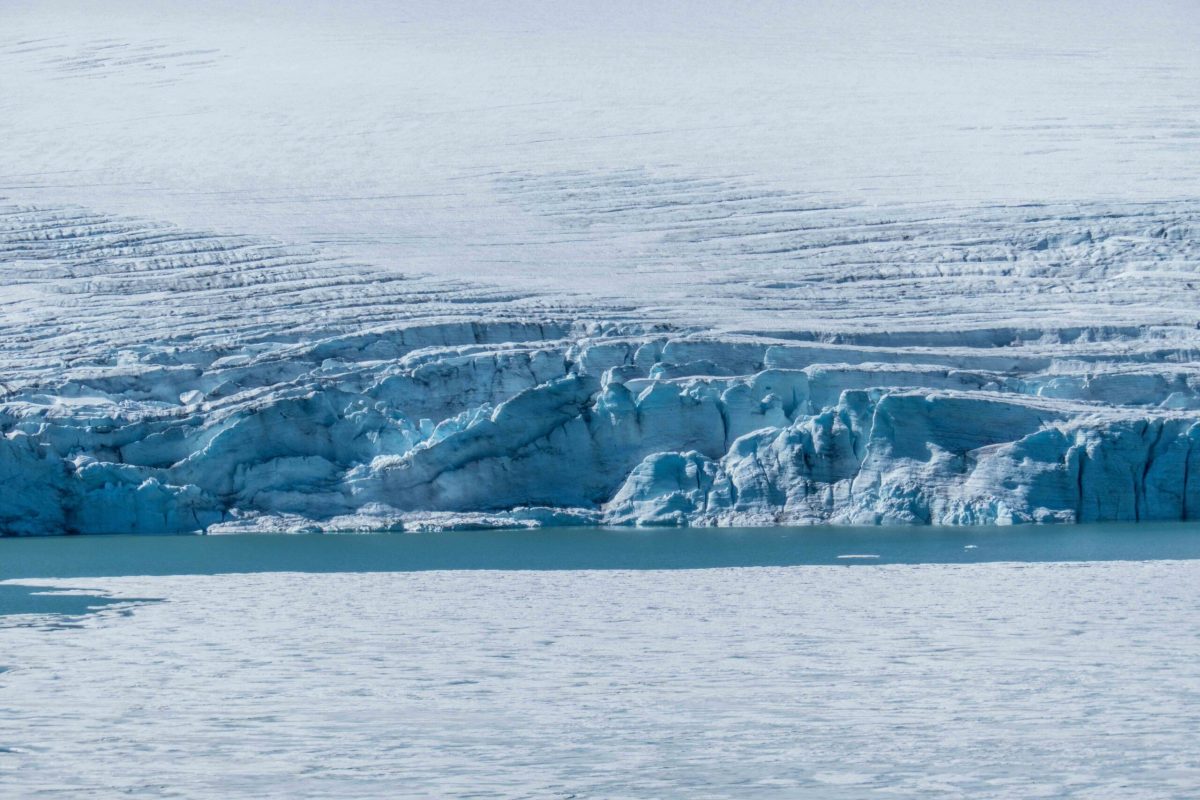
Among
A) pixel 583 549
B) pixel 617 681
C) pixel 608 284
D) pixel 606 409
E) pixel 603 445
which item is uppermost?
pixel 608 284

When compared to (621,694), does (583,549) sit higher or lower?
lower

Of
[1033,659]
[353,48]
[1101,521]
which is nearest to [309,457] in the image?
[1101,521]

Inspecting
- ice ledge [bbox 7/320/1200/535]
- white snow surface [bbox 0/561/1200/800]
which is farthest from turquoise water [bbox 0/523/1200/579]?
white snow surface [bbox 0/561/1200/800]

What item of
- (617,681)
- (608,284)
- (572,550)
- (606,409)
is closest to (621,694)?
(617,681)

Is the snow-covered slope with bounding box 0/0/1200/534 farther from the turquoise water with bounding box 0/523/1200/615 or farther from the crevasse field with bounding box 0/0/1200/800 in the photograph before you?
the turquoise water with bounding box 0/523/1200/615

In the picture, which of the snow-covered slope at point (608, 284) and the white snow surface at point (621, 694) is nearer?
the white snow surface at point (621, 694)

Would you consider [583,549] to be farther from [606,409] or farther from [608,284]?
[608,284]

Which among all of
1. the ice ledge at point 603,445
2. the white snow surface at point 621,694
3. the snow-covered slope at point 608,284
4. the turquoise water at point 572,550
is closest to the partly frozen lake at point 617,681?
the white snow surface at point 621,694

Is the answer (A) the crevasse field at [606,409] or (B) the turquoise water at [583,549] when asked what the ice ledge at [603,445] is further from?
(B) the turquoise water at [583,549]
